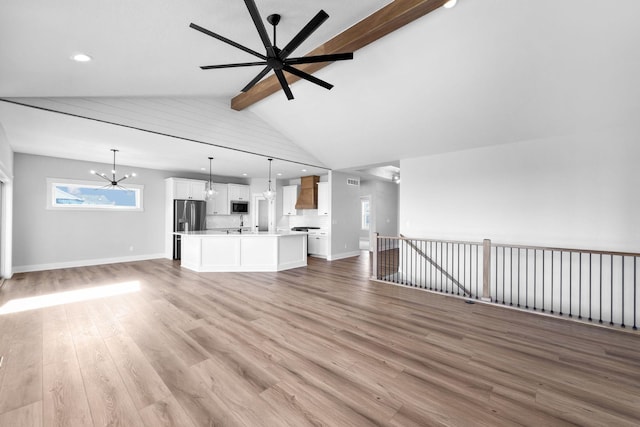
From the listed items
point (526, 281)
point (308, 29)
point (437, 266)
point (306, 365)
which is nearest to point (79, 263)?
point (306, 365)

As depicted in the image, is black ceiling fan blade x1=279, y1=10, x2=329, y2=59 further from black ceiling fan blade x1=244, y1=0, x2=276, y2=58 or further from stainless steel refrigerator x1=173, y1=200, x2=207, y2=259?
stainless steel refrigerator x1=173, y1=200, x2=207, y2=259

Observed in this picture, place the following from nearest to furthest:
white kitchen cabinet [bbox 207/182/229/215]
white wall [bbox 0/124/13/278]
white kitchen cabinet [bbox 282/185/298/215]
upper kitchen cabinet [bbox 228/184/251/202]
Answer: white wall [bbox 0/124/13/278], white kitchen cabinet [bbox 207/182/229/215], upper kitchen cabinet [bbox 228/184/251/202], white kitchen cabinet [bbox 282/185/298/215]

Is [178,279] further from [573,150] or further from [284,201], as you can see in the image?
[573,150]

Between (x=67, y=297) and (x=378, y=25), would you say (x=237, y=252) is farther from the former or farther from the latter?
(x=378, y=25)

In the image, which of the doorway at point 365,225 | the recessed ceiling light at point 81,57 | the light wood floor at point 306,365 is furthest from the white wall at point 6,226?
the doorway at point 365,225

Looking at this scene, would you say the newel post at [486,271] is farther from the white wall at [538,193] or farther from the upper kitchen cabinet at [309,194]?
the upper kitchen cabinet at [309,194]

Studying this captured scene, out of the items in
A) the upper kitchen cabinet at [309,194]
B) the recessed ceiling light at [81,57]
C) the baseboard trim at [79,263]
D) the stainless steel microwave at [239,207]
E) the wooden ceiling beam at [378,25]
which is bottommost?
the baseboard trim at [79,263]

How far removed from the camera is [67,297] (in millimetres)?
4324

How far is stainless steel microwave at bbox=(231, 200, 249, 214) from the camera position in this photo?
939 centimetres

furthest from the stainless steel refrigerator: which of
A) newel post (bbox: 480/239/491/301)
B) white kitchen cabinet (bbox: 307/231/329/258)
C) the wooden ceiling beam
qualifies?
newel post (bbox: 480/239/491/301)

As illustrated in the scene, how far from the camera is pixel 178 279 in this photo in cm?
547

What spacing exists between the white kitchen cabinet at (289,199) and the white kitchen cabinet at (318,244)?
1.27 meters

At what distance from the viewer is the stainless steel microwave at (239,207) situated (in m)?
9.39

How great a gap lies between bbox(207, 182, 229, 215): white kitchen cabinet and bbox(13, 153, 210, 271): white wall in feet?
4.52
